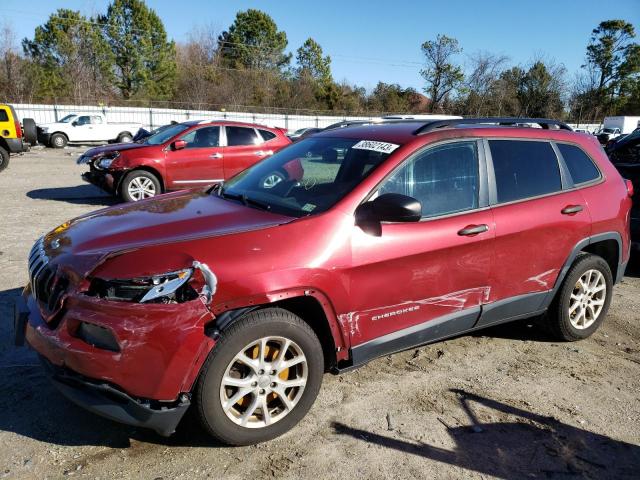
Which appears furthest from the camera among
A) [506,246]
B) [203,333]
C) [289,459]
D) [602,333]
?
[602,333]

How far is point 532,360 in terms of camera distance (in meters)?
4.11

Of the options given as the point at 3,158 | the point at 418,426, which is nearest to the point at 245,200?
the point at 418,426

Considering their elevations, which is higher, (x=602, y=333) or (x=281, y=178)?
(x=281, y=178)

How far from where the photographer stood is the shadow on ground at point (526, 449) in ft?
9.17

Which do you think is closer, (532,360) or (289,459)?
(289,459)

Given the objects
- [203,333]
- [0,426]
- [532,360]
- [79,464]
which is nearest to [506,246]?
[532,360]

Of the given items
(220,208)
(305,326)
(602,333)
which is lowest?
(602,333)

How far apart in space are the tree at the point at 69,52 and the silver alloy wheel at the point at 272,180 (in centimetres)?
4667

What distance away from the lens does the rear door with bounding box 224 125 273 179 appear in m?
10.5

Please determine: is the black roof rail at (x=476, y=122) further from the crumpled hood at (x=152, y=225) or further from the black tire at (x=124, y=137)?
the black tire at (x=124, y=137)

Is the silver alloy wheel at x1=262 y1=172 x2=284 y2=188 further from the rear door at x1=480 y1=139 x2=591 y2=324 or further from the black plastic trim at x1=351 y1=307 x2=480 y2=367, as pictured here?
the rear door at x1=480 y1=139 x2=591 y2=324

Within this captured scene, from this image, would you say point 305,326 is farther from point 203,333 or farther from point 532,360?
point 532,360

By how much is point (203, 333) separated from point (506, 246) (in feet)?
7.38

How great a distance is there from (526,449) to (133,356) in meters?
2.24
